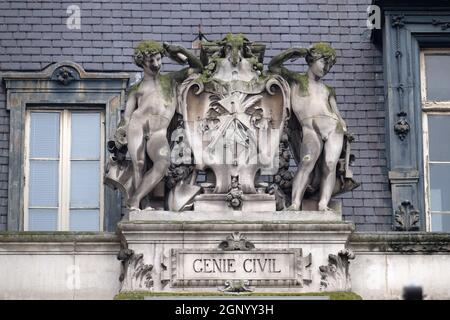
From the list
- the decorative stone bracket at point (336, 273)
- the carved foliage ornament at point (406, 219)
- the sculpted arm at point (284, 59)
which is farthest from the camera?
the carved foliage ornament at point (406, 219)

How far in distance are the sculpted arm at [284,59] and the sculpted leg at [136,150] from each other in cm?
200

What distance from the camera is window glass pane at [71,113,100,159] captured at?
111 ft

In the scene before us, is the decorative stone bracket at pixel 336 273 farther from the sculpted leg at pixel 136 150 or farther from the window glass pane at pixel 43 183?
the window glass pane at pixel 43 183

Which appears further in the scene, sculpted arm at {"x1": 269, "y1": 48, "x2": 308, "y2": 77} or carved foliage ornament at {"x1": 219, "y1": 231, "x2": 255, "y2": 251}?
sculpted arm at {"x1": 269, "y1": 48, "x2": 308, "y2": 77}

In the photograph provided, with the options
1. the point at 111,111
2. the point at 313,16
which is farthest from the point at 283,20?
the point at 111,111

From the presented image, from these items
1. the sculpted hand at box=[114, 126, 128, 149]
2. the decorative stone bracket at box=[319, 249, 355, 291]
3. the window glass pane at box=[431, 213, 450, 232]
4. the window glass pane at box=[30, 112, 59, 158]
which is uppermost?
the window glass pane at box=[30, 112, 59, 158]

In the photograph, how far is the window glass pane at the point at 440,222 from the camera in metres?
33.4

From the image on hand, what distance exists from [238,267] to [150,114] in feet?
7.79

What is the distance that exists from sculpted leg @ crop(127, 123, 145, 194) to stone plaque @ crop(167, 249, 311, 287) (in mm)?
1219

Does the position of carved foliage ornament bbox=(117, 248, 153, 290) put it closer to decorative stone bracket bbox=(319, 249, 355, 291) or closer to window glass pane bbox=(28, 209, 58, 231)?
decorative stone bracket bbox=(319, 249, 355, 291)

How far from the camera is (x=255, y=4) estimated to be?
3509cm

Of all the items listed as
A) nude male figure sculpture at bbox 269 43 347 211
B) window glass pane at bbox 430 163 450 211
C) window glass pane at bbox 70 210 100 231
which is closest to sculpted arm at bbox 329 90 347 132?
nude male figure sculpture at bbox 269 43 347 211

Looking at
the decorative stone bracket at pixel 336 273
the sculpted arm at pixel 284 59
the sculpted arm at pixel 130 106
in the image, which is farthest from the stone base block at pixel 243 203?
the sculpted arm at pixel 284 59
